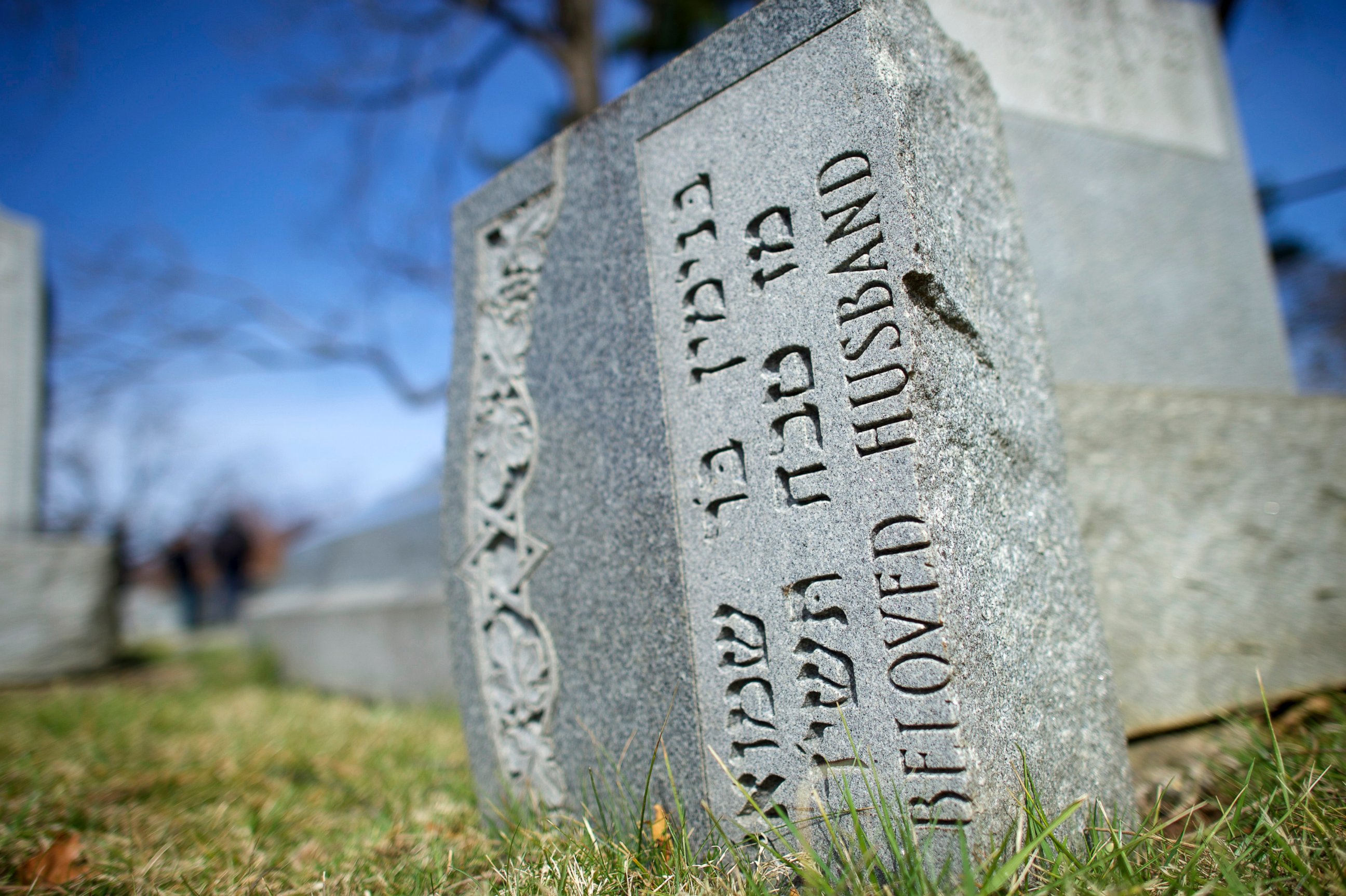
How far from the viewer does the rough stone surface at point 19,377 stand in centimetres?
571

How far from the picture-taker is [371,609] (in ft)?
14.8

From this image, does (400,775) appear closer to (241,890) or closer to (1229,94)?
(241,890)

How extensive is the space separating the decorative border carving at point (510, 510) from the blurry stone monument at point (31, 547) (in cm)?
468

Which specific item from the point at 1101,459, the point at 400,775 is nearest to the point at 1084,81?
the point at 1101,459

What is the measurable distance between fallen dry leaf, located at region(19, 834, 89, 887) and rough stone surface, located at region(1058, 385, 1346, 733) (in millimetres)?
2643

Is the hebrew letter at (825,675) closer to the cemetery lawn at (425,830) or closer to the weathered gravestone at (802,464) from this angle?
the weathered gravestone at (802,464)

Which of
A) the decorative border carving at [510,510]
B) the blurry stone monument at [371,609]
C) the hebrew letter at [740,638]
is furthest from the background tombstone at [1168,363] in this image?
the blurry stone monument at [371,609]

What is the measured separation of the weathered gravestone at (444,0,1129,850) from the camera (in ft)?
4.58

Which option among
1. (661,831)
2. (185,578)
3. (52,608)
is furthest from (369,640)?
(185,578)

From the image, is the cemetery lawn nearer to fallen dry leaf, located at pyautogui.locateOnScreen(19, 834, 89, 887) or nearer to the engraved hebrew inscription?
fallen dry leaf, located at pyautogui.locateOnScreen(19, 834, 89, 887)

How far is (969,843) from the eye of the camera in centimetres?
129

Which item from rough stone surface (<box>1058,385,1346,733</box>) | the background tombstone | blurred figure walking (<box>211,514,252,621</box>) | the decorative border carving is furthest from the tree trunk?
blurred figure walking (<box>211,514,252,621</box>)

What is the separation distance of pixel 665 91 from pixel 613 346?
61 centimetres

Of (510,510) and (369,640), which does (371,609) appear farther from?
(510,510)
